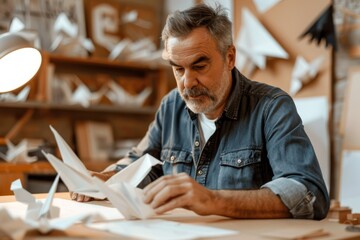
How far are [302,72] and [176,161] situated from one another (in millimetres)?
1433

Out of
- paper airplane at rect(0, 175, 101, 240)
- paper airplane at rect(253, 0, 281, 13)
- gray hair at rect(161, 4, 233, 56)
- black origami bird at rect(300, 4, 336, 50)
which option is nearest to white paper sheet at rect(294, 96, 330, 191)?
black origami bird at rect(300, 4, 336, 50)

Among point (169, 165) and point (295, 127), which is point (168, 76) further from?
point (295, 127)

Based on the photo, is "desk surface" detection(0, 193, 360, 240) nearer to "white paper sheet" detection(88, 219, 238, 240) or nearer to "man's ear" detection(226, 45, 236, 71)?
"white paper sheet" detection(88, 219, 238, 240)

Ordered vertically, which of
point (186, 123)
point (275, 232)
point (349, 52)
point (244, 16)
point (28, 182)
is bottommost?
point (28, 182)

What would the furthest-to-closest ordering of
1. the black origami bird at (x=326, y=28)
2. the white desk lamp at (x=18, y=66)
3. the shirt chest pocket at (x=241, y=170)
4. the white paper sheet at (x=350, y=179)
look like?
the black origami bird at (x=326, y=28), the white paper sheet at (x=350, y=179), the shirt chest pocket at (x=241, y=170), the white desk lamp at (x=18, y=66)

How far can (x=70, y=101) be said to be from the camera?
3.65m

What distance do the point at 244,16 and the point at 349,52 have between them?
814 millimetres

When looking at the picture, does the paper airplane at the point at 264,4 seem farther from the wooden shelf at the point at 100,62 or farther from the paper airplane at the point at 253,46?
the wooden shelf at the point at 100,62

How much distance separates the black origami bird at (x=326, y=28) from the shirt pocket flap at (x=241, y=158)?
147 centimetres

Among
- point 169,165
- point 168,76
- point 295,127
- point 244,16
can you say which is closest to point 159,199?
point 295,127

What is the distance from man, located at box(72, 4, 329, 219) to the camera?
1491mm

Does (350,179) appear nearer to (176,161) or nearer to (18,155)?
(176,161)

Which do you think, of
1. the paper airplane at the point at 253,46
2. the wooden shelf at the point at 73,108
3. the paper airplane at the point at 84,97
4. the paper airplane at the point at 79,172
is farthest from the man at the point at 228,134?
the paper airplane at the point at 84,97

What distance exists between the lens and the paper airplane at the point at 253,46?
10.9 ft
